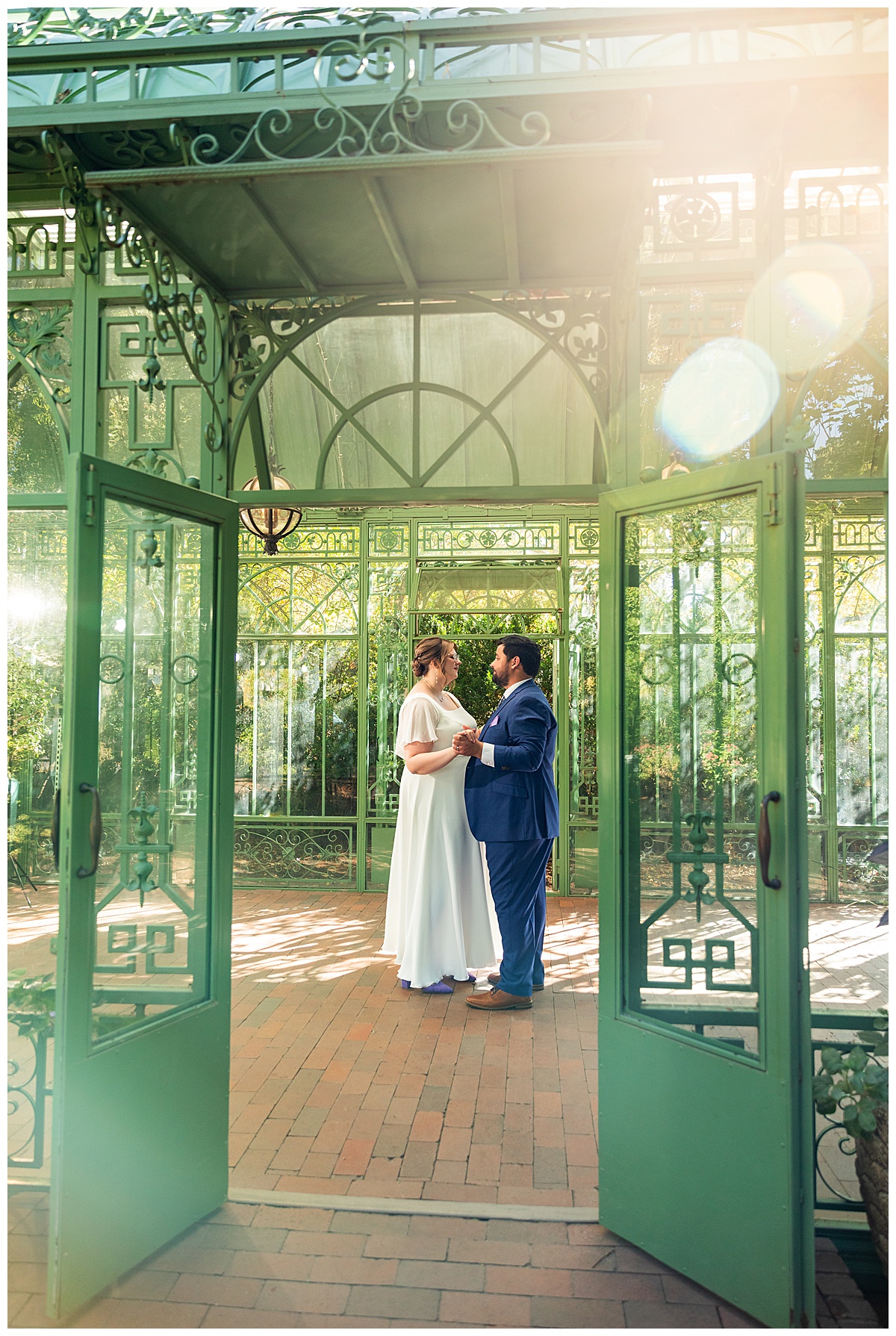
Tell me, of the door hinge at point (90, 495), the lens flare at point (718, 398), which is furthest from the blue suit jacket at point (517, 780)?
the door hinge at point (90, 495)

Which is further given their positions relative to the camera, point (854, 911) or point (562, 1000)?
point (854, 911)

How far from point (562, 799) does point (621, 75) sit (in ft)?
20.1

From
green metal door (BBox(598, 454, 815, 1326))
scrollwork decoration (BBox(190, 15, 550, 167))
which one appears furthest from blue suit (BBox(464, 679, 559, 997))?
scrollwork decoration (BBox(190, 15, 550, 167))

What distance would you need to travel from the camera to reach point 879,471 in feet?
11.9

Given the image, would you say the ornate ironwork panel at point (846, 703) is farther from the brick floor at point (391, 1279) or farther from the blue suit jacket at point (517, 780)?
the brick floor at point (391, 1279)

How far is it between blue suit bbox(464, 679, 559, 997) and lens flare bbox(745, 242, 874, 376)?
2486 millimetres

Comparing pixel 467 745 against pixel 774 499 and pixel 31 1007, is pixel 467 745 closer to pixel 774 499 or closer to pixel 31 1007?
pixel 31 1007

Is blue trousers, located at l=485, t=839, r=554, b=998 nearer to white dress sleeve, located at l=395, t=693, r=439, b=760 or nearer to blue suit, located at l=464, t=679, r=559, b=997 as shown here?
blue suit, located at l=464, t=679, r=559, b=997

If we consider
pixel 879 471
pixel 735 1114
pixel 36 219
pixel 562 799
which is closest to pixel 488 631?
pixel 562 799

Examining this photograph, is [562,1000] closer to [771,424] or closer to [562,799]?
[562,799]

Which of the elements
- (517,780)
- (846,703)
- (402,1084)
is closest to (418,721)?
(517,780)

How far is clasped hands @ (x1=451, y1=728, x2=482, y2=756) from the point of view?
16.4 feet

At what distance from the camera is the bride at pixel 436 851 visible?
5309 millimetres

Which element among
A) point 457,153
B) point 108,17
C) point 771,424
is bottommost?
point 771,424
